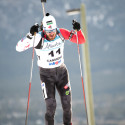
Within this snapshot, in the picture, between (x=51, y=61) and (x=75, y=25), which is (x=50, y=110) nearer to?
(x=51, y=61)

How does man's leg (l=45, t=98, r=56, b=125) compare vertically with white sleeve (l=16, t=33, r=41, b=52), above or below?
below

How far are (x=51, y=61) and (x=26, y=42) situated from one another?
63 cm

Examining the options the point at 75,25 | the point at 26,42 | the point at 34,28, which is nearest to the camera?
the point at 34,28

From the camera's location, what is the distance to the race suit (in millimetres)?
5770

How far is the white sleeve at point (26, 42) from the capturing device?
5.65 meters

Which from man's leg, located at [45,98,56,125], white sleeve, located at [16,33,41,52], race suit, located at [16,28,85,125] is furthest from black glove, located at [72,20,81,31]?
man's leg, located at [45,98,56,125]

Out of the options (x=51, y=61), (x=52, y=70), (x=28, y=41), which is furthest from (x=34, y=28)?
(x=52, y=70)

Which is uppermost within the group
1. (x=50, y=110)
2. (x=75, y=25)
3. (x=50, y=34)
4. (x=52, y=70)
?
(x=75, y=25)

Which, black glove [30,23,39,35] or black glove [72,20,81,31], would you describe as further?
black glove [72,20,81,31]

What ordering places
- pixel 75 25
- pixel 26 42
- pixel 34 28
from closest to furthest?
pixel 34 28
pixel 26 42
pixel 75 25

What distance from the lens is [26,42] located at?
567 cm

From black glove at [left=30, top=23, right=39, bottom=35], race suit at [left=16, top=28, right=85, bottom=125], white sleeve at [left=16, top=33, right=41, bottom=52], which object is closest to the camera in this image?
black glove at [left=30, top=23, right=39, bottom=35]

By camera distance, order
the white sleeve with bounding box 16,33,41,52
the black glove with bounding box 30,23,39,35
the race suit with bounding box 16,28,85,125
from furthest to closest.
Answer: the race suit with bounding box 16,28,85,125 → the white sleeve with bounding box 16,33,41,52 → the black glove with bounding box 30,23,39,35

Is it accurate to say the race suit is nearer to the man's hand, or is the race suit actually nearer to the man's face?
the man's face
